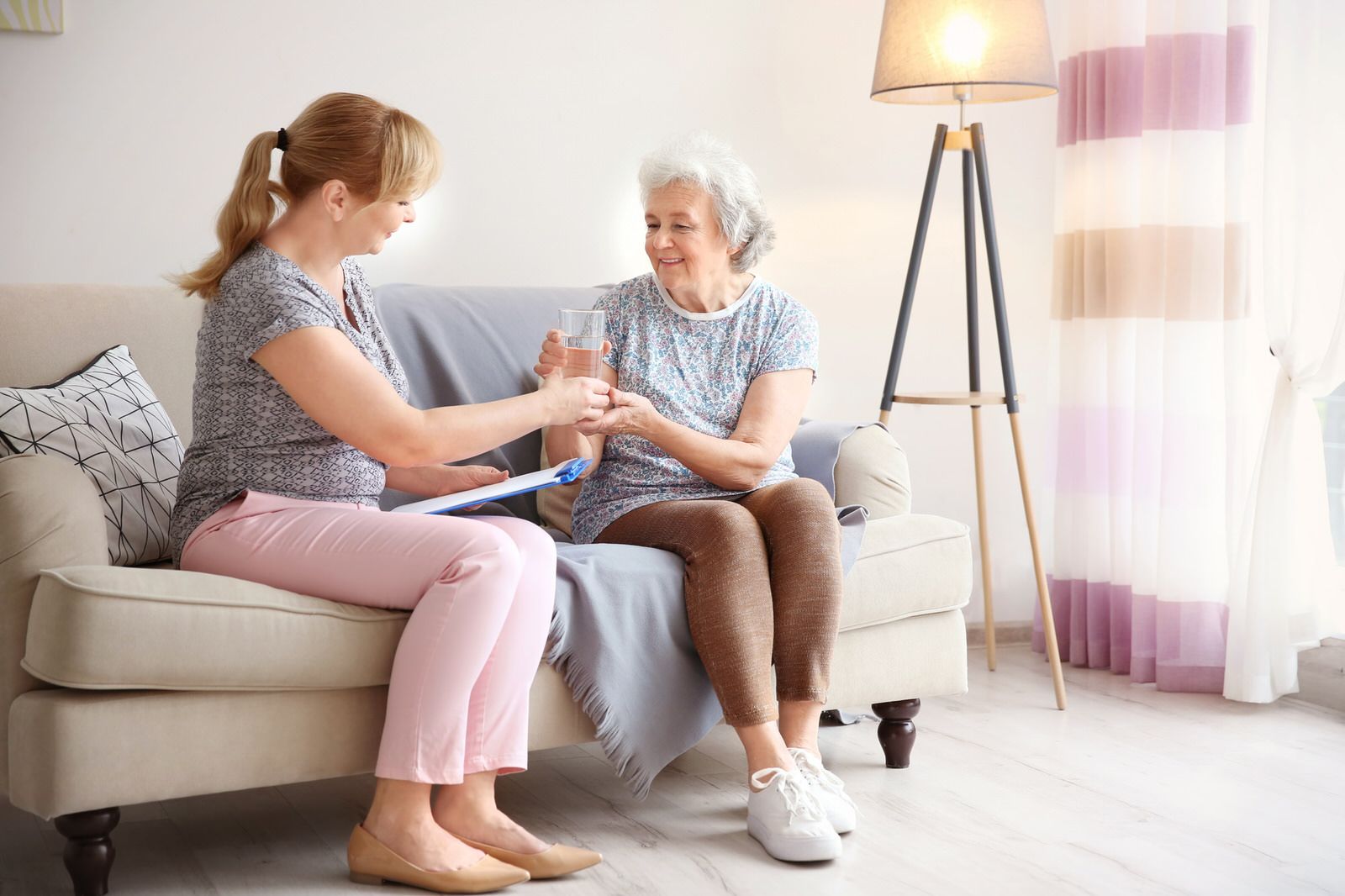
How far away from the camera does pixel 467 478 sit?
221 centimetres

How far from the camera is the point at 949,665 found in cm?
243

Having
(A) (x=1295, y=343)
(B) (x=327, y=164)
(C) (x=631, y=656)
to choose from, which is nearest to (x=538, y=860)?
(C) (x=631, y=656)

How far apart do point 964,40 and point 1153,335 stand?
2.84 ft

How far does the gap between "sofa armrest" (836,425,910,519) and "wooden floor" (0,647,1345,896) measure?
49cm

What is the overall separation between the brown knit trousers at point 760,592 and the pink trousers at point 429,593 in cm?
27

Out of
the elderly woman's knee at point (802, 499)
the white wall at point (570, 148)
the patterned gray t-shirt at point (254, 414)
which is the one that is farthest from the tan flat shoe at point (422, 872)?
the white wall at point (570, 148)

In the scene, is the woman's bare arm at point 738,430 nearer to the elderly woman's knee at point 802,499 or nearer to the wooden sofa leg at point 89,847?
the elderly woman's knee at point 802,499

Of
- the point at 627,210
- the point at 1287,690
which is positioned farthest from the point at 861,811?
the point at 627,210

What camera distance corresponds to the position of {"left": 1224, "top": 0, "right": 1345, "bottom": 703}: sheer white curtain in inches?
110

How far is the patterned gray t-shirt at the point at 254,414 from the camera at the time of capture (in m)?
1.84

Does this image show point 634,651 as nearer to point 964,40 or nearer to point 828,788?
point 828,788

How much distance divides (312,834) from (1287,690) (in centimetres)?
210

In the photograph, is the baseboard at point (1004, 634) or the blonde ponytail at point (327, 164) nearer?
the blonde ponytail at point (327, 164)

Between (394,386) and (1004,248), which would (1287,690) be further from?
(394,386)
